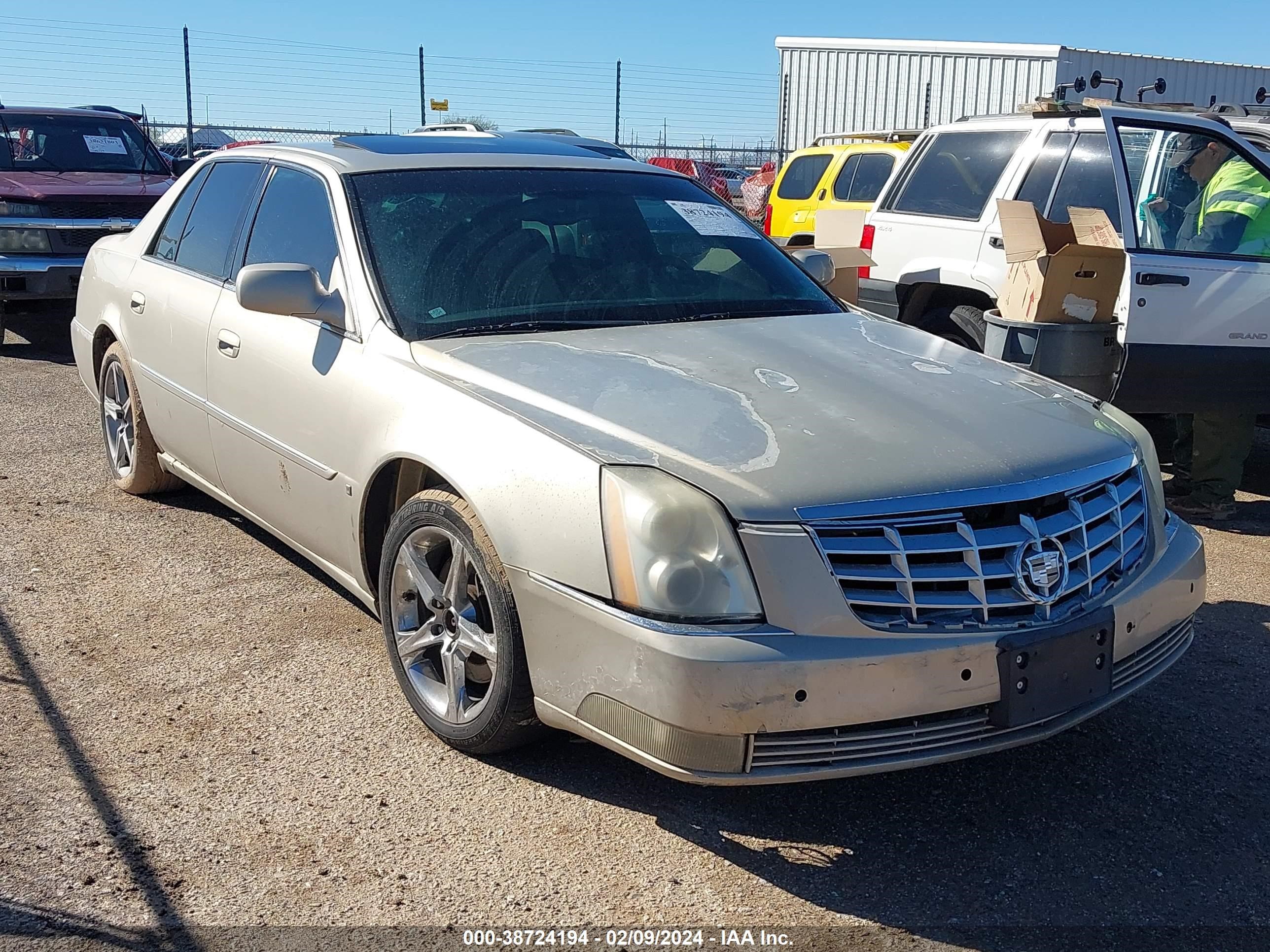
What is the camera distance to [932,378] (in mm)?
3574

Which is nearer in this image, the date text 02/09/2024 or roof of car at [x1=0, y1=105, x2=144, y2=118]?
the date text 02/09/2024

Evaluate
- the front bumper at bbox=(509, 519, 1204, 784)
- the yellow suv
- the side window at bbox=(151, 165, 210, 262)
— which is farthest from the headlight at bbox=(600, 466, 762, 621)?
the yellow suv

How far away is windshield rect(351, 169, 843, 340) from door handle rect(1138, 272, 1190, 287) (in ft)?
7.26

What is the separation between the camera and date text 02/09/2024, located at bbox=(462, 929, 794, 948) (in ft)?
8.68

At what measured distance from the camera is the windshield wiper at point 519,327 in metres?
3.73

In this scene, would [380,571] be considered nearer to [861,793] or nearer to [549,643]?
[549,643]

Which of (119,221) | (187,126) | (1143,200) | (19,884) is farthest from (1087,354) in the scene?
(187,126)

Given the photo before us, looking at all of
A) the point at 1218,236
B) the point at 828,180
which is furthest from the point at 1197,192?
the point at 828,180

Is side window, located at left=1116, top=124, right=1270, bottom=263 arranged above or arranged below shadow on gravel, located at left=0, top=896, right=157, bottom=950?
above

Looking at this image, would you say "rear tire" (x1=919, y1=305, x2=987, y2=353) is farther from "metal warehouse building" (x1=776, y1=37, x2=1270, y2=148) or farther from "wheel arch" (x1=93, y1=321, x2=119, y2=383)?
"metal warehouse building" (x1=776, y1=37, x2=1270, y2=148)

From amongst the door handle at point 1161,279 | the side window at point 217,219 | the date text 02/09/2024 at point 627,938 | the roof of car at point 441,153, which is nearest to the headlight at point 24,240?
the side window at point 217,219

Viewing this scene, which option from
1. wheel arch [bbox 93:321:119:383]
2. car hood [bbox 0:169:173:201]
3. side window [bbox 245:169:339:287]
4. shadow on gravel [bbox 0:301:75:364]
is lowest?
shadow on gravel [bbox 0:301:75:364]

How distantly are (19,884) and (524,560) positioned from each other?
133 cm

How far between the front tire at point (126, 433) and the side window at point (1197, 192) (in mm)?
4682
